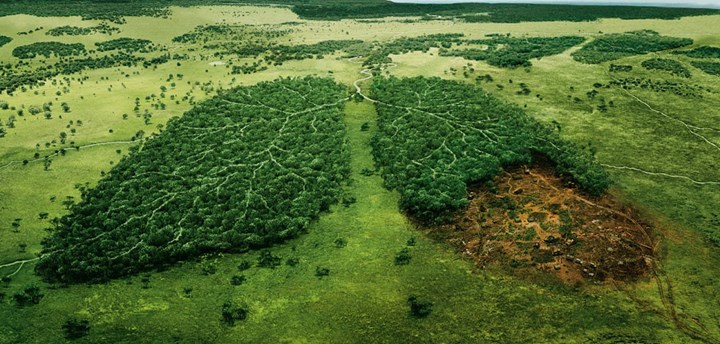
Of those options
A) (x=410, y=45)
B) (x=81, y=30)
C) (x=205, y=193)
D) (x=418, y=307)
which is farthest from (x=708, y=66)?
(x=81, y=30)

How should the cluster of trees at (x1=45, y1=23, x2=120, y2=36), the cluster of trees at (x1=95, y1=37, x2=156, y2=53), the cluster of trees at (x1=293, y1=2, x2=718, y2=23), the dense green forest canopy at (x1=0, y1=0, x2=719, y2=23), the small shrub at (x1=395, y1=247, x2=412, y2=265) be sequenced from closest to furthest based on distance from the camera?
the small shrub at (x1=395, y1=247, x2=412, y2=265), the cluster of trees at (x1=95, y1=37, x2=156, y2=53), the cluster of trees at (x1=45, y1=23, x2=120, y2=36), the dense green forest canopy at (x1=0, y1=0, x2=719, y2=23), the cluster of trees at (x1=293, y1=2, x2=718, y2=23)

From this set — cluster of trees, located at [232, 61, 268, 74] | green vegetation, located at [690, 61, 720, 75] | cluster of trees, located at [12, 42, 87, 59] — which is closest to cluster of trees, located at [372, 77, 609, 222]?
cluster of trees, located at [232, 61, 268, 74]

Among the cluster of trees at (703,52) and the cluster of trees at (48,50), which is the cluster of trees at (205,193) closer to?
the cluster of trees at (48,50)

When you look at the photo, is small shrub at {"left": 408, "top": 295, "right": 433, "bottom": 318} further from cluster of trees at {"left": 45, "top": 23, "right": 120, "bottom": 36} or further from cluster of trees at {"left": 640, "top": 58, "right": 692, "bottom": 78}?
cluster of trees at {"left": 45, "top": 23, "right": 120, "bottom": 36}

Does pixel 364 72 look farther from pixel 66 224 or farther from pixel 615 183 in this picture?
pixel 66 224

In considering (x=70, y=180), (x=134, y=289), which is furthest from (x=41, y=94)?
(x=134, y=289)

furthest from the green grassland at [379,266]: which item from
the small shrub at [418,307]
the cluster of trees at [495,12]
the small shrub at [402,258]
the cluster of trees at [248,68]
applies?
the cluster of trees at [495,12]
